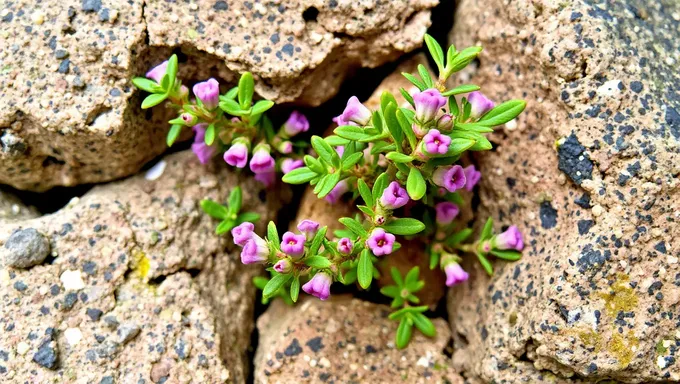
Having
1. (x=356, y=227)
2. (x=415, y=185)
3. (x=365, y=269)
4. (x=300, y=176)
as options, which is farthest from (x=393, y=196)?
(x=300, y=176)

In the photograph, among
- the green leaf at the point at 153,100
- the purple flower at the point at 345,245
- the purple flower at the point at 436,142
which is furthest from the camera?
the green leaf at the point at 153,100

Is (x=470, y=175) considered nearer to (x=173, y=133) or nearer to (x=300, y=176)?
(x=300, y=176)

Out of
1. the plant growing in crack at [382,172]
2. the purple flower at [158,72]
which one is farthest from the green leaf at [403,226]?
the purple flower at [158,72]

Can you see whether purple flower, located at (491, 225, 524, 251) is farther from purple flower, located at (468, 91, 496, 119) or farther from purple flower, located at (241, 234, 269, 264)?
purple flower, located at (241, 234, 269, 264)

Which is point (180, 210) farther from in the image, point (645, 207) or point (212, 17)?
point (645, 207)

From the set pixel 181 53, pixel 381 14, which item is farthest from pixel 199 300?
pixel 381 14

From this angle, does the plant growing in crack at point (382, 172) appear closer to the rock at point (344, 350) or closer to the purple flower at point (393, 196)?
the purple flower at point (393, 196)
